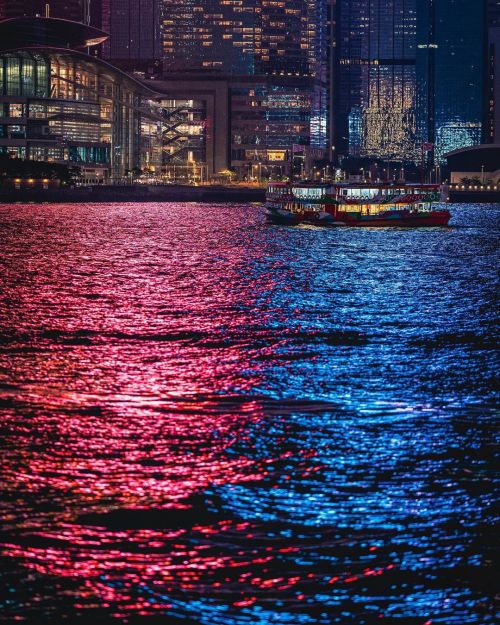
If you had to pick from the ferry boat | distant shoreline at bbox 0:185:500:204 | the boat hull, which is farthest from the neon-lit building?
the boat hull

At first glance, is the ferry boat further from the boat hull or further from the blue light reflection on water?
the blue light reflection on water

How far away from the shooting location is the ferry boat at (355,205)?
101 metres

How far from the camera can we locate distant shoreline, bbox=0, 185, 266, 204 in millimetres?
149375

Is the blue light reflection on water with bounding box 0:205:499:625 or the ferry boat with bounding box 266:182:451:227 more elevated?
the ferry boat with bounding box 266:182:451:227

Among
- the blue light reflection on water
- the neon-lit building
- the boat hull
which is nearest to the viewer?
the blue light reflection on water

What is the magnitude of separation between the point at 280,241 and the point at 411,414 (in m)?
59.9

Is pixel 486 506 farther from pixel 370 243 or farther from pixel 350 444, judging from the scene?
pixel 370 243

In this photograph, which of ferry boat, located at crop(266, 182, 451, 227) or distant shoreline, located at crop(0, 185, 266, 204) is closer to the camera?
ferry boat, located at crop(266, 182, 451, 227)

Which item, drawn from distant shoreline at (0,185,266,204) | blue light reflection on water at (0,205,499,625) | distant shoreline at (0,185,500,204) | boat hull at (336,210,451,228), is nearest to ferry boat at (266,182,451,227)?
boat hull at (336,210,451,228)

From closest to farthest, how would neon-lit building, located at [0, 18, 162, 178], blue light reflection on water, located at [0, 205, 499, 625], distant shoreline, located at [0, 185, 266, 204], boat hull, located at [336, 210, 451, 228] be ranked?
blue light reflection on water, located at [0, 205, 499, 625] < boat hull, located at [336, 210, 451, 228] < distant shoreline, located at [0, 185, 266, 204] < neon-lit building, located at [0, 18, 162, 178]

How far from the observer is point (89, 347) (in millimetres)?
24703

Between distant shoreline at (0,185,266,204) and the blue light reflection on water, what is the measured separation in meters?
117

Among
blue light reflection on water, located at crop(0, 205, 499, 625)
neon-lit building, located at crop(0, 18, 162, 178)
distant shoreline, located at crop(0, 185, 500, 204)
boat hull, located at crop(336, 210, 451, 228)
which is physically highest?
neon-lit building, located at crop(0, 18, 162, 178)

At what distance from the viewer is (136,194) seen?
556 ft
